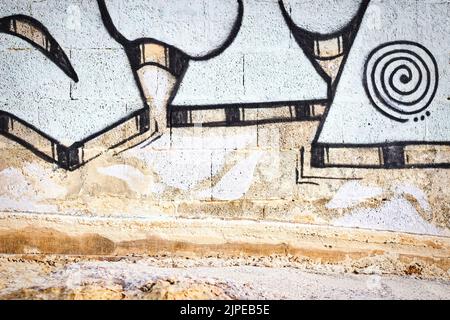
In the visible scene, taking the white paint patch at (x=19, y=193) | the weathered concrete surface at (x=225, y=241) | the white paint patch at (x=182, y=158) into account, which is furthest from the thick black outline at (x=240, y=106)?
the white paint patch at (x=19, y=193)

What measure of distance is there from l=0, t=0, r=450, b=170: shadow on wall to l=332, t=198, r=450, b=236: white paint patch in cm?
32

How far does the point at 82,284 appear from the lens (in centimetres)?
343

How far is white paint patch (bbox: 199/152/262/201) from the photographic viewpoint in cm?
418

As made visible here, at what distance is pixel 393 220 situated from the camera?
4.23 m

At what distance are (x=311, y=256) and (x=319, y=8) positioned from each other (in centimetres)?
182

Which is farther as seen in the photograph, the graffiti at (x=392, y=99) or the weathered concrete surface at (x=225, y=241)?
the graffiti at (x=392, y=99)

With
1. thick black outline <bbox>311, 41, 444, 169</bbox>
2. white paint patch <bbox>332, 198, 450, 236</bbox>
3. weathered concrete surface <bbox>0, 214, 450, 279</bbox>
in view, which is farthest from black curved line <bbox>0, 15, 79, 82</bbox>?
white paint patch <bbox>332, 198, 450, 236</bbox>

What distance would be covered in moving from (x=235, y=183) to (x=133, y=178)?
747 millimetres

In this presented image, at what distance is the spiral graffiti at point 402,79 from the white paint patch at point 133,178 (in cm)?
175

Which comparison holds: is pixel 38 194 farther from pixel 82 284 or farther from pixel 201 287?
pixel 201 287

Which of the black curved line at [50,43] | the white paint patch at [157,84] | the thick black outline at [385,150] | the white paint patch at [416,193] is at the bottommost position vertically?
the white paint patch at [416,193]

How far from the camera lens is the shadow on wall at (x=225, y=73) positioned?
13.7ft

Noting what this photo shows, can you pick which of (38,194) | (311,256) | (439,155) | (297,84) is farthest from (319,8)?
(38,194)

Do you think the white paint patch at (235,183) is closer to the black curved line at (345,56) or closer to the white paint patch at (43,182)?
the black curved line at (345,56)
